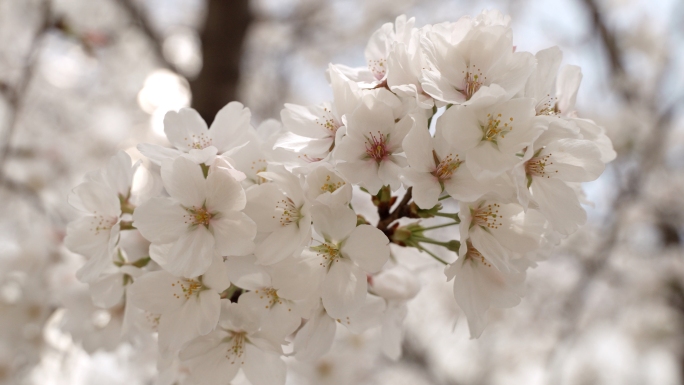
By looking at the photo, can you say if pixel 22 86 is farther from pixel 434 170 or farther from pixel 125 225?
pixel 434 170

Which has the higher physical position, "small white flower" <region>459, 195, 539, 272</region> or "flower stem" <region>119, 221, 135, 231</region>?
"small white flower" <region>459, 195, 539, 272</region>

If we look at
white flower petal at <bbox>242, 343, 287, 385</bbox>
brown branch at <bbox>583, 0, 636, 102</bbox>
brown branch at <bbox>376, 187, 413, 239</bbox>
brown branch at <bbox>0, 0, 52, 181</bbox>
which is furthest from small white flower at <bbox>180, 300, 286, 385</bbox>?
brown branch at <bbox>583, 0, 636, 102</bbox>

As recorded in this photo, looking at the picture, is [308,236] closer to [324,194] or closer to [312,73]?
[324,194]

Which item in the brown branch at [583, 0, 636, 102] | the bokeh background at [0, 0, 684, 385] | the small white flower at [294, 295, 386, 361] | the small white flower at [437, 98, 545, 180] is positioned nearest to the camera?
the small white flower at [437, 98, 545, 180]

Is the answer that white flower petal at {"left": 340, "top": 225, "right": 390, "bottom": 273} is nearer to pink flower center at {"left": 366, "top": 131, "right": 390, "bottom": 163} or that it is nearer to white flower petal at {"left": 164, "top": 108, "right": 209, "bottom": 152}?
pink flower center at {"left": 366, "top": 131, "right": 390, "bottom": 163}

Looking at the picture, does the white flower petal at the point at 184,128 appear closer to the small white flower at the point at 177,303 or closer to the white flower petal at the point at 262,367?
the small white flower at the point at 177,303

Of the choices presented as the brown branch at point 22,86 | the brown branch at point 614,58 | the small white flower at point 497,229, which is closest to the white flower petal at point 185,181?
the small white flower at point 497,229

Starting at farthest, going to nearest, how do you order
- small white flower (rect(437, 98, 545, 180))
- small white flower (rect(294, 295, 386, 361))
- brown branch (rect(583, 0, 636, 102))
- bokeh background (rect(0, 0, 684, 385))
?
brown branch (rect(583, 0, 636, 102))
bokeh background (rect(0, 0, 684, 385))
small white flower (rect(294, 295, 386, 361))
small white flower (rect(437, 98, 545, 180))
